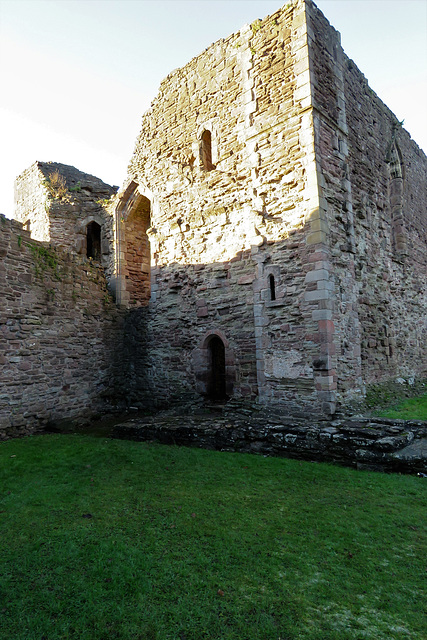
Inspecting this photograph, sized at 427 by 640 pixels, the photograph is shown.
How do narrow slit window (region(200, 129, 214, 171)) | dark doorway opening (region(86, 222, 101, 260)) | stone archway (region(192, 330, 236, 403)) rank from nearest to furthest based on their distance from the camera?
stone archway (region(192, 330, 236, 403)), narrow slit window (region(200, 129, 214, 171)), dark doorway opening (region(86, 222, 101, 260))

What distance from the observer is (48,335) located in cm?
945

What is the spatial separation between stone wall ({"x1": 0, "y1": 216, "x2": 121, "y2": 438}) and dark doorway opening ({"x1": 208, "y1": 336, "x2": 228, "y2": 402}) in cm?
310

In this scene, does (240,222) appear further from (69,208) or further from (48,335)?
(69,208)

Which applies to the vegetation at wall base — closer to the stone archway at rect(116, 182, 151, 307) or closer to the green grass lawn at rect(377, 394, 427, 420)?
the green grass lawn at rect(377, 394, 427, 420)

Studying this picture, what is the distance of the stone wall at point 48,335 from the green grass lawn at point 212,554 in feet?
9.98

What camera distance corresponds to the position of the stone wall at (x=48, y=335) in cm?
852

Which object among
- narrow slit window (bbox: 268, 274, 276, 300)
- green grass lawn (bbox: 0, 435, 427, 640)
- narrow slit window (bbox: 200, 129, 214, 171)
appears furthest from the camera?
narrow slit window (bbox: 200, 129, 214, 171)

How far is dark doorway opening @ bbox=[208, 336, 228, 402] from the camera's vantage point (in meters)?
10.5

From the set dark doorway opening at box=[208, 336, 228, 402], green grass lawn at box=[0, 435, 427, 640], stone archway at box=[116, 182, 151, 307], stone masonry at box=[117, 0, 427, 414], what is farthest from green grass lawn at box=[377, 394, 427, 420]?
stone archway at box=[116, 182, 151, 307]

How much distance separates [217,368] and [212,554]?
7.02 metres

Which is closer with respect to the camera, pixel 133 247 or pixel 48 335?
pixel 48 335

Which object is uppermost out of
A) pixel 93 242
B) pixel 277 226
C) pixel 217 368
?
pixel 93 242

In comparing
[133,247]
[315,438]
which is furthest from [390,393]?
[133,247]

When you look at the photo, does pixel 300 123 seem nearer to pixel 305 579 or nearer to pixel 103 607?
pixel 305 579
